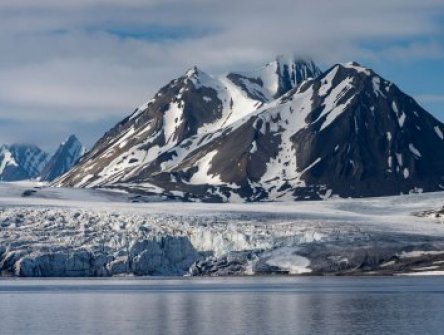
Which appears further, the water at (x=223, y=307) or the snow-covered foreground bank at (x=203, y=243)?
the snow-covered foreground bank at (x=203, y=243)

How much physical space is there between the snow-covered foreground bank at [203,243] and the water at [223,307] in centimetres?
1451

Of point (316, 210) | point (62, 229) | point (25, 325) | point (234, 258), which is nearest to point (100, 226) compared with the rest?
point (62, 229)

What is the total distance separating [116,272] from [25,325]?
7601 centimetres

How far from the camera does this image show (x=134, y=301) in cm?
10219

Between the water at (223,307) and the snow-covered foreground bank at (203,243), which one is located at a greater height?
the snow-covered foreground bank at (203,243)

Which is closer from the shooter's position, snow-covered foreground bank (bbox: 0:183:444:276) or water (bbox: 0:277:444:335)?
water (bbox: 0:277:444:335)

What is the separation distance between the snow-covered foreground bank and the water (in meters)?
14.5

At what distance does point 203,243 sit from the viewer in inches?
6299

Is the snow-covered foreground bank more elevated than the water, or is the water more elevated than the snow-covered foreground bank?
the snow-covered foreground bank

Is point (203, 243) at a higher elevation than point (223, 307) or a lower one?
higher

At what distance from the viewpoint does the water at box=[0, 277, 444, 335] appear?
250ft

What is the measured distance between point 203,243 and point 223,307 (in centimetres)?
6581

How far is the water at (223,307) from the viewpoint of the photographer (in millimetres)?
76312

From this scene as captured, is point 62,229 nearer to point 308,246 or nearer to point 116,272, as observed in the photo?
point 116,272
